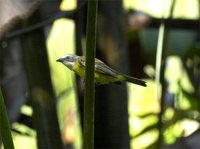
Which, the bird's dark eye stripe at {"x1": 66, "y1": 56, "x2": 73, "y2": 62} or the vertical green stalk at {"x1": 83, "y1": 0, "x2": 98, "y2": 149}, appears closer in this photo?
the vertical green stalk at {"x1": 83, "y1": 0, "x2": 98, "y2": 149}

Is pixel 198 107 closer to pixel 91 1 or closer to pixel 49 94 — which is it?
pixel 49 94

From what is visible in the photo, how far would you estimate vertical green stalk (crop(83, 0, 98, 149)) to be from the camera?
0.36 metres

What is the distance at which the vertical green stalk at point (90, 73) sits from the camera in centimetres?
36

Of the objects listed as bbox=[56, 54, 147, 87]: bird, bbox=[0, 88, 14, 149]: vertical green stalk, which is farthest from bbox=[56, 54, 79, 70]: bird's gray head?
bbox=[0, 88, 14, 149]: vertical green stalk

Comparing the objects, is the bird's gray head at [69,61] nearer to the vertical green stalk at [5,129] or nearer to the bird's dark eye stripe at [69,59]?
the bird's dark eye stripe at [69,59]

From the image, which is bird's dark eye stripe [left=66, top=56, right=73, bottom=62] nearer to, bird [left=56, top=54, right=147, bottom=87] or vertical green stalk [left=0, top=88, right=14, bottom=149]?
bird [left=56, top=54, right=147, bottom=87]

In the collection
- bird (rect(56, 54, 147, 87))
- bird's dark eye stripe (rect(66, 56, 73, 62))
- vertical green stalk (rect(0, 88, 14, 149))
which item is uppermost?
bird's dark eye stripe (rect(66, 56, 73, 62))

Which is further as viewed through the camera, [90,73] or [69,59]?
[69,59]

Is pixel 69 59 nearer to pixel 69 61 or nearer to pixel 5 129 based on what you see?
pixel 69 61

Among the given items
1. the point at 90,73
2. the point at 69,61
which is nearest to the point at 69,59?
the point at 69,61

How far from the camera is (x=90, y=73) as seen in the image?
15.3 inches

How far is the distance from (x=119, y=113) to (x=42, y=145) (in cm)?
20

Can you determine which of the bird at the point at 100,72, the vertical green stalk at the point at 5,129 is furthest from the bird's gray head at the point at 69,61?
the vertical green stalk at the point at 5,129

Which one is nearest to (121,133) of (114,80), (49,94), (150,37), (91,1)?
(49,94)
